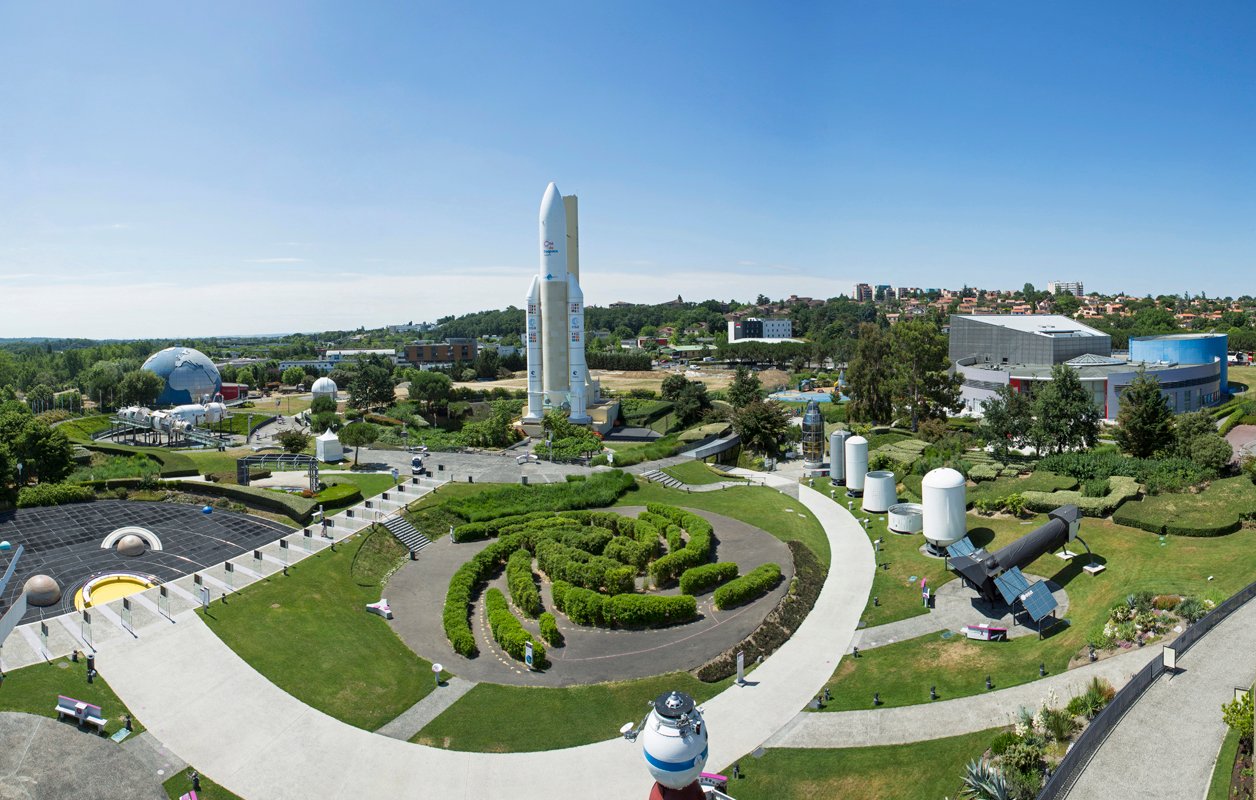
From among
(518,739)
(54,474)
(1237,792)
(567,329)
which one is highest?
(567,329)

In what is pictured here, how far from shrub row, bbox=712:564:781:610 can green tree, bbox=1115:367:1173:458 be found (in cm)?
3289

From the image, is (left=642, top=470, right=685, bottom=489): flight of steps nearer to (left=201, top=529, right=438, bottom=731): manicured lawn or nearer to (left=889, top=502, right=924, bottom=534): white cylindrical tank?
(left=889, top=502, right=924, bottom=534): white cylindrical tank

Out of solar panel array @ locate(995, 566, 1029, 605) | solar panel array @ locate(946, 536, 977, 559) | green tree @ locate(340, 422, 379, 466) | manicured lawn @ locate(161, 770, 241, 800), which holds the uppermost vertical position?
green tree @ locate(340, 422, 379, 466)

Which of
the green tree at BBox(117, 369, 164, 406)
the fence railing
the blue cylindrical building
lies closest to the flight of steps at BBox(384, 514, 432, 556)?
the fence railing

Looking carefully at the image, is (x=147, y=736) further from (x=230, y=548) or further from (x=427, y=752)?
(x=230, y=548)

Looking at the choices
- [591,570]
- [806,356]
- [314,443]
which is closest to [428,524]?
[591,570]

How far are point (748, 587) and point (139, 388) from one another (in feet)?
341

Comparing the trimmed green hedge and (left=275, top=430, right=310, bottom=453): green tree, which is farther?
(left=275, top=430, right=310, bottom=453): green tree

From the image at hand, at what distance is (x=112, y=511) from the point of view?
1769 inches

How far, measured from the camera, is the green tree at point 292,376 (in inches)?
5837

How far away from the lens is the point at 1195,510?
134 ft

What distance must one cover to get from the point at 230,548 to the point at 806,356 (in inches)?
5550

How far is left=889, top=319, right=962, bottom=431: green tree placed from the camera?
7662 cm

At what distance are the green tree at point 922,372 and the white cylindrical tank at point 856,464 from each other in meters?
24.6
